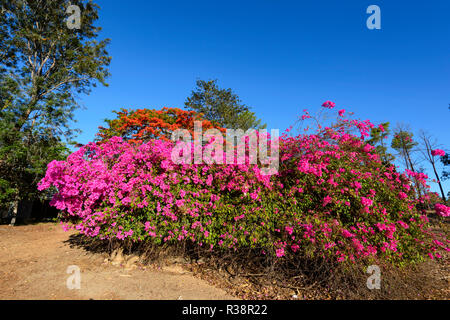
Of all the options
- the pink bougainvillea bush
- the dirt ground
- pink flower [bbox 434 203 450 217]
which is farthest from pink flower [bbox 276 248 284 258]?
pink flower [bbox 434 203 450 217]

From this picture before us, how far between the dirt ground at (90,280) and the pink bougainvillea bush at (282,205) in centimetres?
73

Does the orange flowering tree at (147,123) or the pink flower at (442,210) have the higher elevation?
the orange flowering tree at (147,123)

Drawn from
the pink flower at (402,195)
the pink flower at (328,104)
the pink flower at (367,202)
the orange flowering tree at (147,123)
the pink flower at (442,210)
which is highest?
the orange flowering tree at (147,123)

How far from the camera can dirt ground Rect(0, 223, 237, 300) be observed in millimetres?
3387

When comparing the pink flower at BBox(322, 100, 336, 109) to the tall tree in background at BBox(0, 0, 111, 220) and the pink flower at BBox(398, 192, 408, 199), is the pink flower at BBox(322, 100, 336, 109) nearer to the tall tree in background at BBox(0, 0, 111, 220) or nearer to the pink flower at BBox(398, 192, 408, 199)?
the pink flower at BBox(398, 192, 408, 199)

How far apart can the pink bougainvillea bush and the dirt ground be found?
73 centimetres

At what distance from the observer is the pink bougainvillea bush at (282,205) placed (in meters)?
3.56

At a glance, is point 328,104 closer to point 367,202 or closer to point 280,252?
point 367,202

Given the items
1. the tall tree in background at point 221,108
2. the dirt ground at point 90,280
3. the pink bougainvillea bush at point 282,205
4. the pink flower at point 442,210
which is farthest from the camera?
the tall tree in background at point 221,108

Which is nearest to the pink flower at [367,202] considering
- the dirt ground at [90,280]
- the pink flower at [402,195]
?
the pink flower at [402,195]

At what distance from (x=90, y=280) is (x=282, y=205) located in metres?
3.66

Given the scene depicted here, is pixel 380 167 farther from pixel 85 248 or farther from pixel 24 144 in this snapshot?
pixel 24 144

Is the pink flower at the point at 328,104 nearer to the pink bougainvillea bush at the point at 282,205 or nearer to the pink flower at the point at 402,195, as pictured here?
the pink bougainvillea bush at the point at 282,205

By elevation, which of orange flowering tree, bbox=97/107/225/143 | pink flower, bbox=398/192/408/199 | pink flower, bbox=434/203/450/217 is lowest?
pink flower, bbox=434/203/450/217
